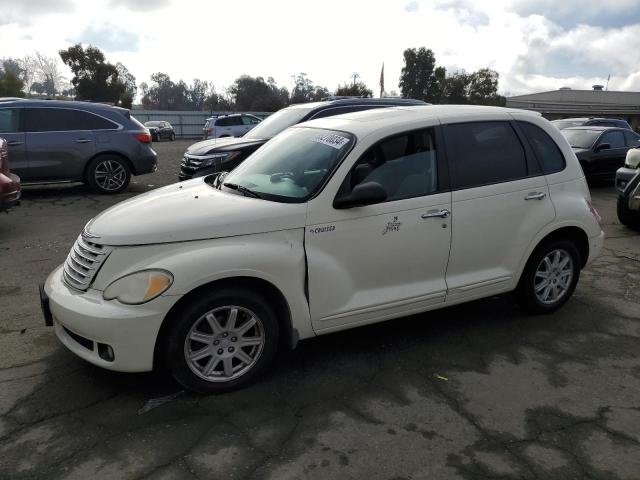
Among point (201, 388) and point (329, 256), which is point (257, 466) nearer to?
point (201, 388)

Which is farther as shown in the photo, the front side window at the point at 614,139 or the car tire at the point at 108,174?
the front side window at the point at 614,139

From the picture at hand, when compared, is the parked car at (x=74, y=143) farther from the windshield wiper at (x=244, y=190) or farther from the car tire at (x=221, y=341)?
the car tire at (x=221, y=341)

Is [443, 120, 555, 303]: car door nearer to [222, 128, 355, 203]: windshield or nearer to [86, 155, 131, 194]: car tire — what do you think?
[222, 128, 355, 203]: windshield

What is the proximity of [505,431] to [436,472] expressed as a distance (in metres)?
0.58

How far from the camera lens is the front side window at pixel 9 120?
364 inches

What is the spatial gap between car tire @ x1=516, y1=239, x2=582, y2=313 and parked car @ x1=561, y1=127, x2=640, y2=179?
8.89 metres

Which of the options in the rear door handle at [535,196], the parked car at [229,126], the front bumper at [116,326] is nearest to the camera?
the front bumper at [116,326]

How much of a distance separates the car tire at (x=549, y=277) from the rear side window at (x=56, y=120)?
8403 mm

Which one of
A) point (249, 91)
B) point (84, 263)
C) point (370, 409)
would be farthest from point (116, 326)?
point (249, 91)

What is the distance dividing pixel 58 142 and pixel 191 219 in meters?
7.57

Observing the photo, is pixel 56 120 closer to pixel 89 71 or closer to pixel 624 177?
pixel 624 177

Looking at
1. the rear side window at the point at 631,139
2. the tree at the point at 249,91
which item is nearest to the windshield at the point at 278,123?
the rear side window at the point at 631,139

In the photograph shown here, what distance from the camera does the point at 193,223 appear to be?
322 centimetres

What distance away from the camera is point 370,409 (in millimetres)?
3174
